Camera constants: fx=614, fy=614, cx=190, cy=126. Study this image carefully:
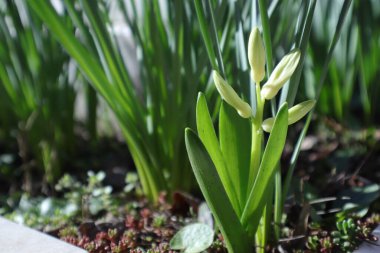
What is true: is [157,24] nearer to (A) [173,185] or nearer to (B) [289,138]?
(A) [173,185]

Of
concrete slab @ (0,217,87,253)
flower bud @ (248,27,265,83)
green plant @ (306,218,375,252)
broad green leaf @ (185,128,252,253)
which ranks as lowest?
green plant @ (306,218,375,252)

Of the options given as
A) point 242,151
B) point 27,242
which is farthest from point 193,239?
point 27,242

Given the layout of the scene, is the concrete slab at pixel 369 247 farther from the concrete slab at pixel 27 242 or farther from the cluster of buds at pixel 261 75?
the concrete slab at pixel 27 242

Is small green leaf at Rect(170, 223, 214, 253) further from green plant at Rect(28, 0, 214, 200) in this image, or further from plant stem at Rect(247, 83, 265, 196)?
green plant at Rect(28, 0, 214, 200)

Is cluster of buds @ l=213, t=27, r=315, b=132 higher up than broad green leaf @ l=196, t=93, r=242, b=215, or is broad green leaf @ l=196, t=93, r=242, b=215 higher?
cluster of buds @ l=213, t=27, r=315, b=132

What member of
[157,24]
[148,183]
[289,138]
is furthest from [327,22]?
[148,183]

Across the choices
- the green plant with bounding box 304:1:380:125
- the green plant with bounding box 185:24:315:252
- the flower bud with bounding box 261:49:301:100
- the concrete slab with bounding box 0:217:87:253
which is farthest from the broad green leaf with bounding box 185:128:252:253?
the green plant with bounding box 304:1:380:125

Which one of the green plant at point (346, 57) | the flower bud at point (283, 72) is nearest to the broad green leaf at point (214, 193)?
the flower bud at point (283, 72)
